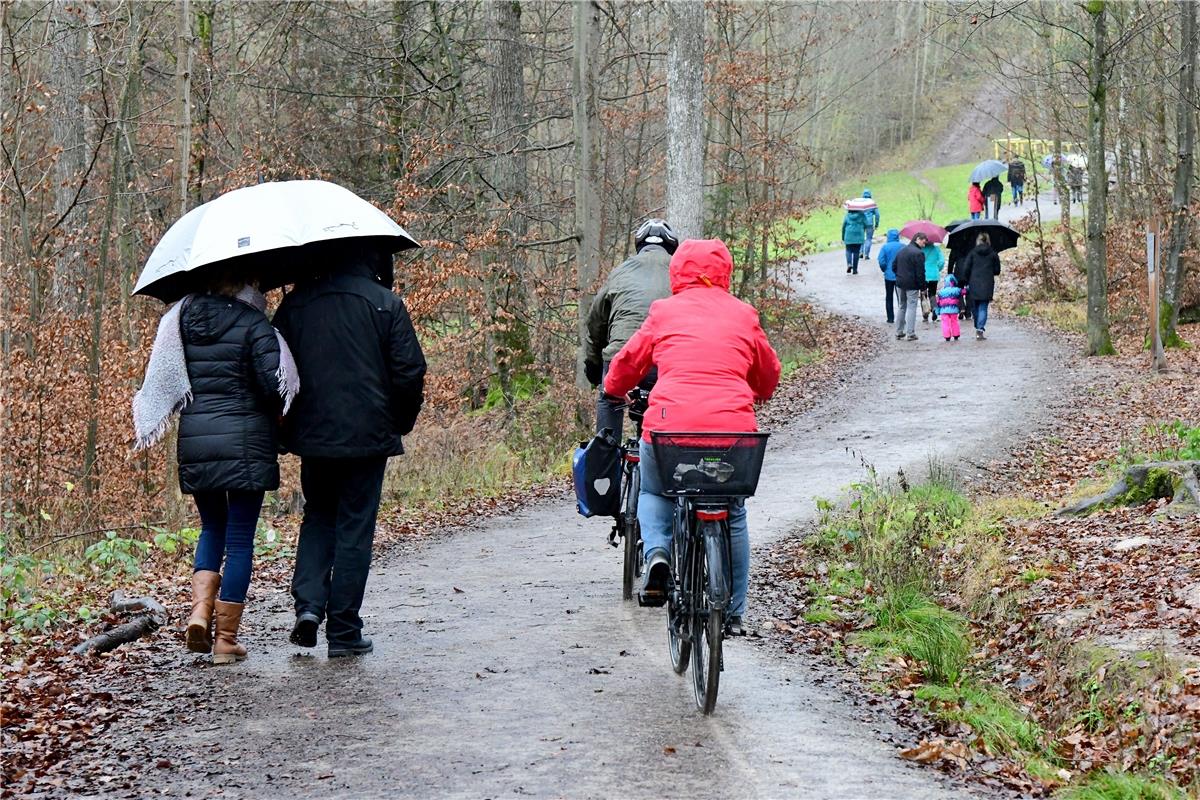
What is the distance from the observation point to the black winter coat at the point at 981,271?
2472 cm

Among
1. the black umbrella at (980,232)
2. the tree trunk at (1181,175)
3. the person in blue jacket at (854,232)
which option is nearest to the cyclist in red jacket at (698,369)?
the tree trunk at (1181,175)

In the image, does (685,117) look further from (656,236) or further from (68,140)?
(68,140)

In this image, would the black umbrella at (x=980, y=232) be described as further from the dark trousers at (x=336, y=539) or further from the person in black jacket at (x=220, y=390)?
the person in black jacket at (x=220, y=390)

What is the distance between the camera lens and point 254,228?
6398 mm

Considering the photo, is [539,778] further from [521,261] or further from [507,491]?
[521,261]

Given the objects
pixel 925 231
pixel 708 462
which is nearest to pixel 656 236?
pixel 708 462

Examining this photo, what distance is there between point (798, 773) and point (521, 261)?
14.4m

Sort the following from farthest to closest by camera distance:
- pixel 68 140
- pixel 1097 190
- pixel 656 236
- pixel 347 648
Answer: pixel 1097 190 → pixel 68 140 → pixel 656 236 → pixel 347 648

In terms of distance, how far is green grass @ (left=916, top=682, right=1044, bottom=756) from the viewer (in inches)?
228

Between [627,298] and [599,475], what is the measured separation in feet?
3.66

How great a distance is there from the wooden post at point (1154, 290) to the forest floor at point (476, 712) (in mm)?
12374

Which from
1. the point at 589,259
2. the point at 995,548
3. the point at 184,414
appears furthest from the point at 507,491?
the point at 184,414

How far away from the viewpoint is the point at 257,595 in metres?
9.07

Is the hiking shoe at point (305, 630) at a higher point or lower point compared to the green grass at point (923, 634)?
higher
